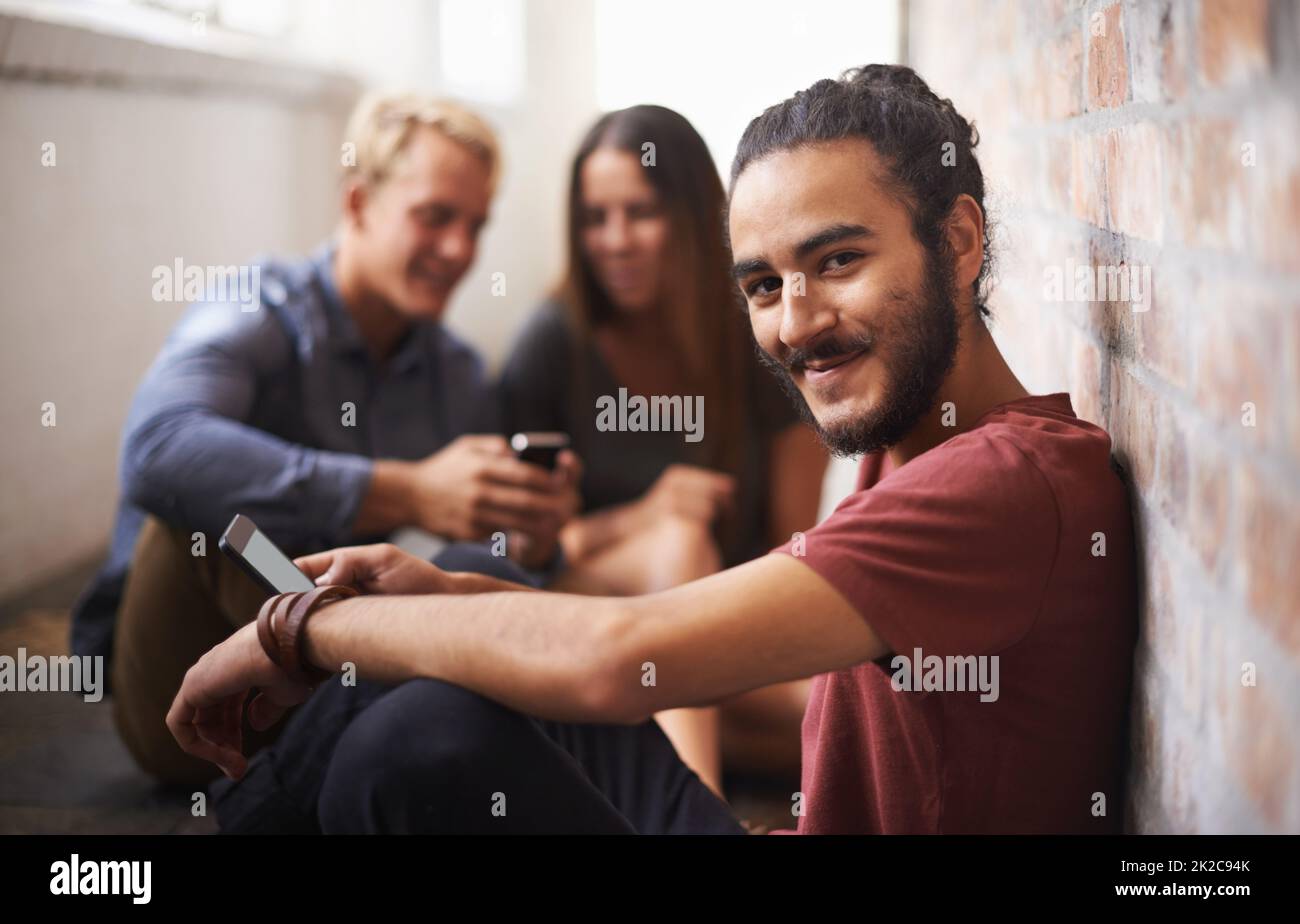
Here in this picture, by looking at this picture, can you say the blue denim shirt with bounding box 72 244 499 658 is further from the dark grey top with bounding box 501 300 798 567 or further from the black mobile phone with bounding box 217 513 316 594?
the black mobile phone with bounding box 217 513 316 594

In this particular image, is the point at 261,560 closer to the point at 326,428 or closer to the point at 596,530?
the point at 326,428

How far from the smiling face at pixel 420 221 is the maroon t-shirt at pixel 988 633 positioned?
1.31 meters

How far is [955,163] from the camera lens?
94cm

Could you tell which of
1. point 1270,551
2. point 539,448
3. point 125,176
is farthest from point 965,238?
point 125,176

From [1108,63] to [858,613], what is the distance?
434 mm

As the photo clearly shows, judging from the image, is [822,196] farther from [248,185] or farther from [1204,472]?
[248,185]

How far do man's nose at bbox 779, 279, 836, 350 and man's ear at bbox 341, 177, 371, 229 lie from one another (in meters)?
1.35

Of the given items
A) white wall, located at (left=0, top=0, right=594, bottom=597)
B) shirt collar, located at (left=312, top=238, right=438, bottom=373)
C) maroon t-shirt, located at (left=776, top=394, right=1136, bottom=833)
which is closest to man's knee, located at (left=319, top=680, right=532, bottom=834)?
maroon t-shirt, located at (left=776, top=394, right=1136, bottom=833)

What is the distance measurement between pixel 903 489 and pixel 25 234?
206cm

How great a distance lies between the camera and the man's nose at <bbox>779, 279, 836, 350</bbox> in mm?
883

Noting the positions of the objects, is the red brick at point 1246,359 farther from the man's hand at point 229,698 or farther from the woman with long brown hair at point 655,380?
the woman with long brown hair at point 655,380

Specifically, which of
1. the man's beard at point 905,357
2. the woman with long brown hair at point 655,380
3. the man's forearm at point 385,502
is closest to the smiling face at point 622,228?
the woman with long brown hair at point 655,380

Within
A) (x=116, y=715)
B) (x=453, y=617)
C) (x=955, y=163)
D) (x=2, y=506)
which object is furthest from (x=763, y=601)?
(x=2, y=506)

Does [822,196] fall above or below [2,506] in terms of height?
above
